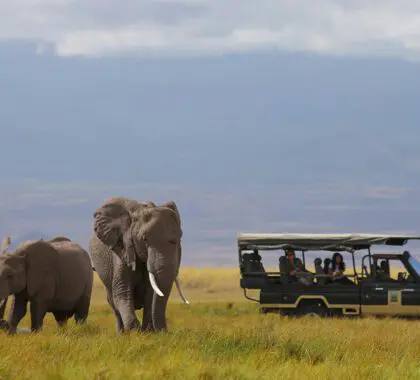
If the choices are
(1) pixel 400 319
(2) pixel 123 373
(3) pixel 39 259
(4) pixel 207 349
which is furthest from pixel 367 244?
(2) pixel 123 373

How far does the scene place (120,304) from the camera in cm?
1831

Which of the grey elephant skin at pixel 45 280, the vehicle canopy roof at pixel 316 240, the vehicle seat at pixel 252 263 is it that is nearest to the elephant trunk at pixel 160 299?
the grey elephant skin at pixel 45 280

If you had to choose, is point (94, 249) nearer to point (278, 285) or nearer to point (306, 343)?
point (306, 343)

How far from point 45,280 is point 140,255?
14.2 ft

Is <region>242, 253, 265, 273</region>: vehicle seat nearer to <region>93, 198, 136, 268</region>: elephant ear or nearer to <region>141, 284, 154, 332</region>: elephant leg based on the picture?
<region>93, 198, 136, 268</region>: elephant ear

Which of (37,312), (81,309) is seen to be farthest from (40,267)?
(81,309)

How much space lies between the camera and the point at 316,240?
86.0 feet

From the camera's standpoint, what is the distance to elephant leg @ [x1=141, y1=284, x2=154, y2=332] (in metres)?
18.2

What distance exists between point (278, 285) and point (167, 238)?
362 inches

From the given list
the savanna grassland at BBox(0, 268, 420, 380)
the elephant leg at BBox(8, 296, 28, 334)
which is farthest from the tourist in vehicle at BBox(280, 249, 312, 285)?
the elephant leg at BBox(8, 296, 28, 334)

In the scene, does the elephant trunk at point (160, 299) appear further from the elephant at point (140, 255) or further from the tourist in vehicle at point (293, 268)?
the tourist in vehicle at point (293, 268)

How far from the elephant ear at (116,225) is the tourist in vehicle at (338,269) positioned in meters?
8.87

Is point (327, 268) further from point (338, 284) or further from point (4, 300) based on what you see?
point (4, 300)

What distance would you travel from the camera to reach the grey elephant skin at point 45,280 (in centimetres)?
2084
